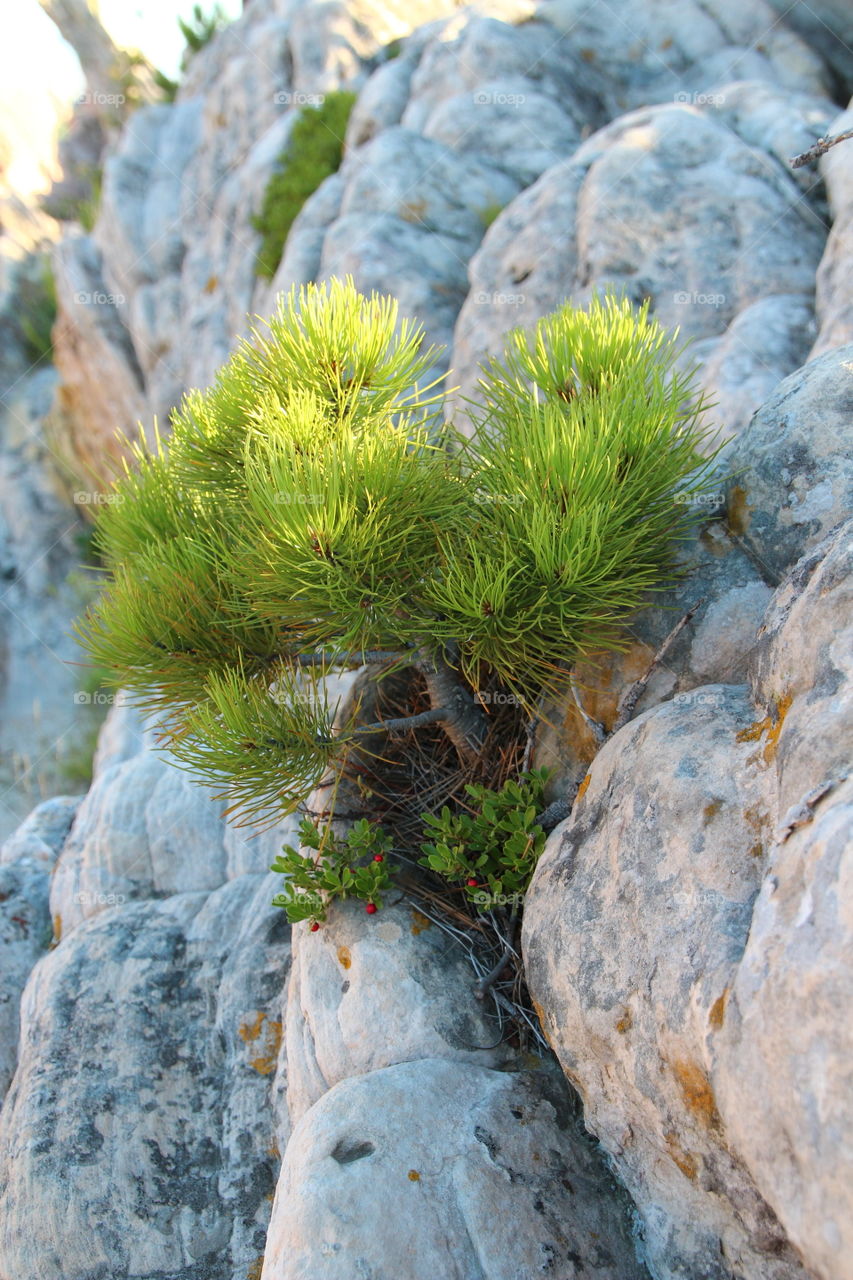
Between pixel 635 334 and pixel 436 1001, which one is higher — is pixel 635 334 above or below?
above

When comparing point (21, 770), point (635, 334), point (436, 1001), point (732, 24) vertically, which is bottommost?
point (21, 770)

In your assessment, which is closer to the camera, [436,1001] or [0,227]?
[436,1001]

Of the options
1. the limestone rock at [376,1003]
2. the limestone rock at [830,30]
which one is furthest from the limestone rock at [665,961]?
the limestone rock at [830,30]

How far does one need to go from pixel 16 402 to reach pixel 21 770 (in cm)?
850

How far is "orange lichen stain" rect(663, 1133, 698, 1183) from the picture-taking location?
2428mm

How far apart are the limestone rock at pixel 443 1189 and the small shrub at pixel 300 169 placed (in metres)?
10.8

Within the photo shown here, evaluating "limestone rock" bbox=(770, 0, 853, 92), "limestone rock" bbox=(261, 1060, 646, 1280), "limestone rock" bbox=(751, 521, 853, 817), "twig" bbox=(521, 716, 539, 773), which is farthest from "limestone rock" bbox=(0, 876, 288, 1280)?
"limestone rock" bbox=(770, 0, 853, 92)

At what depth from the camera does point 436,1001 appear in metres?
3.25

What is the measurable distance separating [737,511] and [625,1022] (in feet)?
6.58

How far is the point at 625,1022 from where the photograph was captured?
257cm

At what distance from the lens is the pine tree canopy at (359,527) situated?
2.73 meters

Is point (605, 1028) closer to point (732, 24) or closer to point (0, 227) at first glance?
point (732, 24)

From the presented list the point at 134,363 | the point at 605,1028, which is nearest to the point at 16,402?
the point at 134,363

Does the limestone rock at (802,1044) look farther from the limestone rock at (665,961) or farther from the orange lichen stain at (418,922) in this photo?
the orange lichen stain at (418,922)
